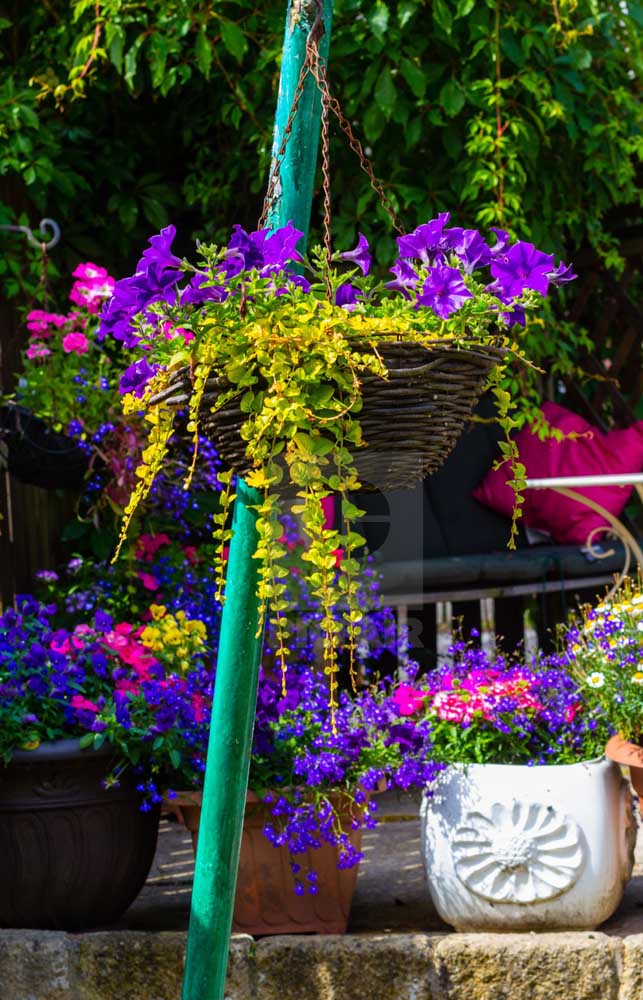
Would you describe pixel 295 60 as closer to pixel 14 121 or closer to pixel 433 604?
pixel 14 121

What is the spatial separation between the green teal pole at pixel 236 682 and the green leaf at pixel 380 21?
2.07 m

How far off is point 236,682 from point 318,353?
577 millimetres

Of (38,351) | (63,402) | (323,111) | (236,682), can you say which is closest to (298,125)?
(323,111)

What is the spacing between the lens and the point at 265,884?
9.30 ft

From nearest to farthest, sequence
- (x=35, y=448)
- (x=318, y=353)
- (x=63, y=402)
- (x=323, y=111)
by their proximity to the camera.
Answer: (x=318, y=353), (x=323, y=111), (x=35, y=448), (x=63, y=402)

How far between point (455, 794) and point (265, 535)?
1.35 m

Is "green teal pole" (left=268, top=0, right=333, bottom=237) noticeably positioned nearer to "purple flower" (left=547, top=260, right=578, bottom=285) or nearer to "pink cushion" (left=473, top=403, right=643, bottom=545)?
"purple flower" (left=547, top=260, right=578, bottom=285)

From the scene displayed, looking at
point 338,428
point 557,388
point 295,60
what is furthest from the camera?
point 557,388

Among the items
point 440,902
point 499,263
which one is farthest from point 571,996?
point 499,263

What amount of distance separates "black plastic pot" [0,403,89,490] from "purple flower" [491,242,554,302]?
2.04 metres

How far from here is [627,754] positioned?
280cm

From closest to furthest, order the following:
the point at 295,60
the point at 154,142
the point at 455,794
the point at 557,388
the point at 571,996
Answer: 1. the point at 295,60
2. the point at 571,996
3. the point at 455,794
4. the point at 154,142
5. the point at 557,388

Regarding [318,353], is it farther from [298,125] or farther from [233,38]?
[233,38]

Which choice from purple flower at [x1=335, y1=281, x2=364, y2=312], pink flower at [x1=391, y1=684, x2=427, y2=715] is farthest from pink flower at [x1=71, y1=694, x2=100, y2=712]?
purple flower at [x1=335, y1=281, x2=364, y2=312]
